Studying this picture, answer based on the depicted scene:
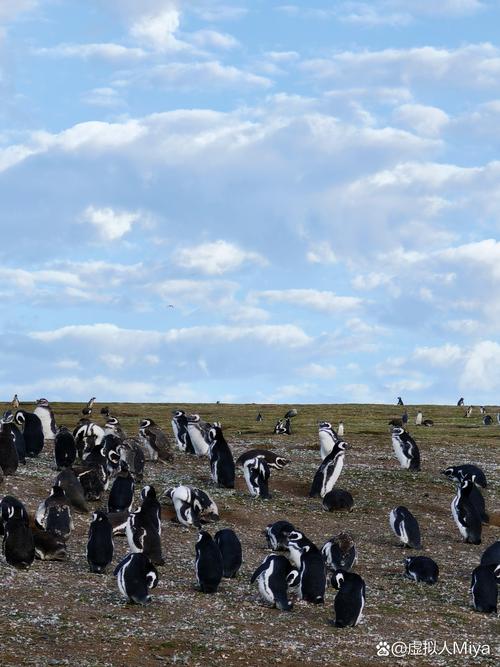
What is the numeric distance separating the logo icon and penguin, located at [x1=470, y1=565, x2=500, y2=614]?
2645 millimetres

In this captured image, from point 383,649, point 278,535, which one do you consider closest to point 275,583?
point 383,649

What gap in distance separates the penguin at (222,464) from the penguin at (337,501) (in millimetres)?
2350

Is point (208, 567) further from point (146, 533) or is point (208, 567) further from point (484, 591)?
point (484, 591)

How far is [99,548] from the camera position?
15969mm

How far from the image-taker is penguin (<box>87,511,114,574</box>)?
16.0 metres

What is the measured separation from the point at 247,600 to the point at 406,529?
5.64 m

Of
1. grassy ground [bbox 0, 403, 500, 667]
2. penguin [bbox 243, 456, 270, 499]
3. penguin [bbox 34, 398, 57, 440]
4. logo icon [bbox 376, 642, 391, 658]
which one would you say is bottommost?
logo icon [bbox 376, 642, 391, 658]

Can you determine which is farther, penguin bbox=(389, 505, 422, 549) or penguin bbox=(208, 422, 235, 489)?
penguin bbox=(208, 422, 235, 489)

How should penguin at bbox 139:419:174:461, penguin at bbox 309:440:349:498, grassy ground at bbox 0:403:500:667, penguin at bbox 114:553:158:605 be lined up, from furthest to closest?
penguin at bbox 139:419:174:461
penguin at bbox 309:440:349:498
penguin at bbox 114:553:158:605
grassy ground at bbox 0:403:500:667

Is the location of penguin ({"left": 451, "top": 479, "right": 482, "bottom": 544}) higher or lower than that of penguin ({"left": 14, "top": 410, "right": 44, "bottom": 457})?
lower

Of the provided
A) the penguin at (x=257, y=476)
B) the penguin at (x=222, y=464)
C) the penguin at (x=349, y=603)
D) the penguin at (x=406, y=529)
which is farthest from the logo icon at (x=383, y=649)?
the penguin at (x=222, y=464)

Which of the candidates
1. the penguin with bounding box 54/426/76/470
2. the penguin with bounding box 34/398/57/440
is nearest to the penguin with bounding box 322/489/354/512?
the penguin with bounding box 54/426/76/470

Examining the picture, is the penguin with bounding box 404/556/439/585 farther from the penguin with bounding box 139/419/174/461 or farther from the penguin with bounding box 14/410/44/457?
the penguin with bounding box 14/410/44/457

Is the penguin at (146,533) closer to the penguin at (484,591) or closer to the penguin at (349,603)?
the penguin at (349,603)
